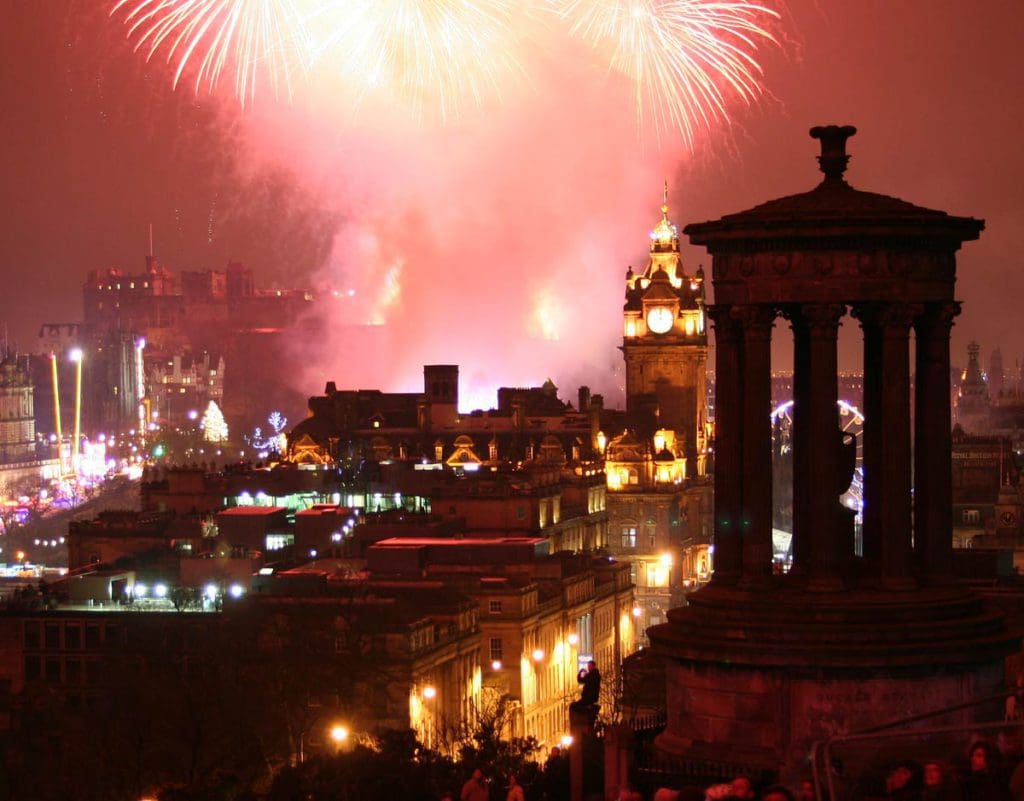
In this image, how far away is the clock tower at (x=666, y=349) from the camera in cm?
19662

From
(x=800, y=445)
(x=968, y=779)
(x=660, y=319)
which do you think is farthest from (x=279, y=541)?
(x=968, y=779)

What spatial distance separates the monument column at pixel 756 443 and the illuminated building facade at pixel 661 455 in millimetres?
121194

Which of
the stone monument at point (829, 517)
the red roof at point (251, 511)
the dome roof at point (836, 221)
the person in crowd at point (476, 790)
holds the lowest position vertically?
the person in crowd at point (476, 790)

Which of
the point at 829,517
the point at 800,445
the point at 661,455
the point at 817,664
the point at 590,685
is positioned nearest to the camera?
the point at 817,664

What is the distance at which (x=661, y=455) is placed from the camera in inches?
7505

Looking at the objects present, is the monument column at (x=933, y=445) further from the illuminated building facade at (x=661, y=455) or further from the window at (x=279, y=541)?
the illuminated building facade at (x=661, y=455)

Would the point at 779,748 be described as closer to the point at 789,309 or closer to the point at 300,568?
the point at 789,309

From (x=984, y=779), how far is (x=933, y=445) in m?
12.9

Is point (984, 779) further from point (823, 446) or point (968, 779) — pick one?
point (823, 446)

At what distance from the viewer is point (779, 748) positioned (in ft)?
157

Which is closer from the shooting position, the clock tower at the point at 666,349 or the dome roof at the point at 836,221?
the dome roof at the point at 836,221

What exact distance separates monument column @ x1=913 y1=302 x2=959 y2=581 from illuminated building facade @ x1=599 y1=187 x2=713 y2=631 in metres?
121

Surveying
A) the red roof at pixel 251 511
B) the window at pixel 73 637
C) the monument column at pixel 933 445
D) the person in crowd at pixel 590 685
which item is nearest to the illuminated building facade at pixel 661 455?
the red roof at pixel 251 511

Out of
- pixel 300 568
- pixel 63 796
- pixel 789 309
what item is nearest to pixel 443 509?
pixel 300 568
